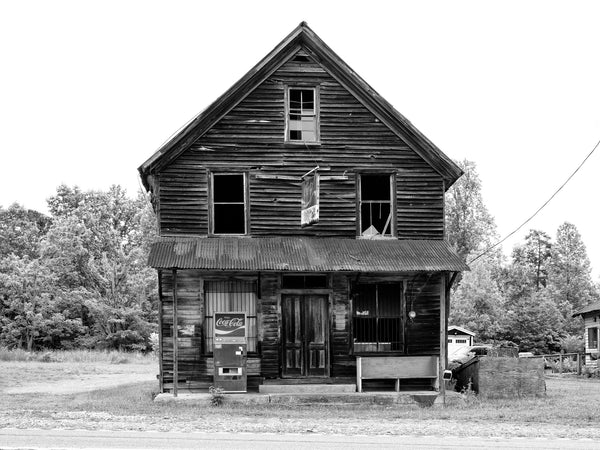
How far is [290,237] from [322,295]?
161 centimetres

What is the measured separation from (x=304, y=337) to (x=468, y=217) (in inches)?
1805

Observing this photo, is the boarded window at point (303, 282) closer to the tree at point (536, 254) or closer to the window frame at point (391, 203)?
the window frame at point (391, 203)

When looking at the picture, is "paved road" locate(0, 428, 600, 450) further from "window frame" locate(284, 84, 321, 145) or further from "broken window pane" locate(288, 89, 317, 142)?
"broken window pane" locate(288, 89, 317, 142)

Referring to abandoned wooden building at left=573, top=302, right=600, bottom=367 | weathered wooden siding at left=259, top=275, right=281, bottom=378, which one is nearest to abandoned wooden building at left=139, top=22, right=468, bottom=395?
weathered wooden siding at left=259, top=275, right=281, bottom=378

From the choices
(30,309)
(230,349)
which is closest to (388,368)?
(230,349)

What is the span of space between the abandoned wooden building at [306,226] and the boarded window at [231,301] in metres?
0.03

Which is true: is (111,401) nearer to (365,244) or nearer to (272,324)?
(272,324)

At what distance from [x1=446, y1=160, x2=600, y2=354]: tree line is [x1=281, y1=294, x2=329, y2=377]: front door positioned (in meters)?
21.9

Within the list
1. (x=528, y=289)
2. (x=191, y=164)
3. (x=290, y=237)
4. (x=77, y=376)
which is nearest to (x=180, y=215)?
(x=191, y=164)

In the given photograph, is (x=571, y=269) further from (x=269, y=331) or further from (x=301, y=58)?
(x=269, y=331)

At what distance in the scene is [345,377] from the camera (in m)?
19.6

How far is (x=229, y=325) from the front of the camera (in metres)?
18.6

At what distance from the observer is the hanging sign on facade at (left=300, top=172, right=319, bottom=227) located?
18578 millimetres

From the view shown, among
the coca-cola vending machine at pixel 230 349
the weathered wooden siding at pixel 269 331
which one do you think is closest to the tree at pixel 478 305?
the weathered wooden siding at pixel 269 331
